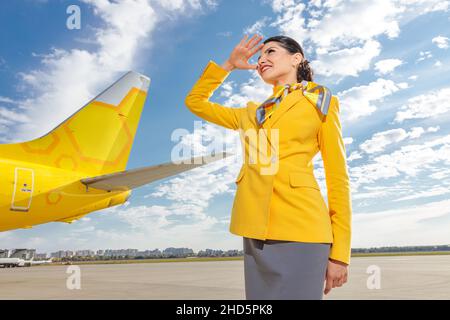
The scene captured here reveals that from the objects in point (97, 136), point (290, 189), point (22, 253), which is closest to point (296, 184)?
point (290, 189)

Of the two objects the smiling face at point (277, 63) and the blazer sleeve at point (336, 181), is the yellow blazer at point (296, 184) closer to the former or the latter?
the blazer sleeve at point (336, 181)

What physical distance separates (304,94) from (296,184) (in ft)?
1.68

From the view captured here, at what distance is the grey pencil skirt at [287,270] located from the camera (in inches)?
65.9

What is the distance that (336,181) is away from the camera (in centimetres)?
188

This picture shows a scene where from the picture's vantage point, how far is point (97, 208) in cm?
960

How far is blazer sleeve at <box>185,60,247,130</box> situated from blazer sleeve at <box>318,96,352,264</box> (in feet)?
1.74

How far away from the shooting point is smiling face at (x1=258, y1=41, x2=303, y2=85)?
2100 millimetres

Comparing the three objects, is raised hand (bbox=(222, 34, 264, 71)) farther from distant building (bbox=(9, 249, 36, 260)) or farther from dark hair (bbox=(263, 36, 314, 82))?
distant building (bbox=(9, 249, 36, 260))

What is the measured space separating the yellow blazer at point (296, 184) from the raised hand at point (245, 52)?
1.18 feet

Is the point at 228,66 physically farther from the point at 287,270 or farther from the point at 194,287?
the point at 194,287

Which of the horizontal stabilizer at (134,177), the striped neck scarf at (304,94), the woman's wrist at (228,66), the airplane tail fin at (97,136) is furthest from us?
the airplane tail fin at (97,136)

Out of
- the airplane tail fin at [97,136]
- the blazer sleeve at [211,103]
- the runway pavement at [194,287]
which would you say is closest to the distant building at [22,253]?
the runway pavement at [194,287]

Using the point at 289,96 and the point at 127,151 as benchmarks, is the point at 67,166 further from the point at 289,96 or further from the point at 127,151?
the point at 289,96
